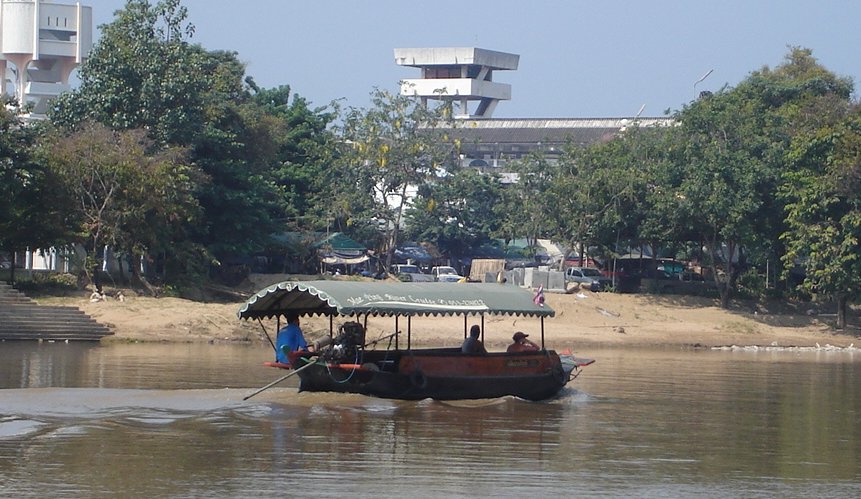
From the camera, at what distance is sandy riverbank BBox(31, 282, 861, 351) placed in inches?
1286

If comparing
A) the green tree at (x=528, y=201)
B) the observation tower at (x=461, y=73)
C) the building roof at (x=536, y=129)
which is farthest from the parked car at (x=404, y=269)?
the observation tower at (x=461, y=73)

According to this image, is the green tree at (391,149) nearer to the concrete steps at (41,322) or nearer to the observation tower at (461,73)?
the concrete steps at (41,322)

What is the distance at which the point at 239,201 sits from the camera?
40.4m

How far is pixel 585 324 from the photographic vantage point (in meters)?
37.4

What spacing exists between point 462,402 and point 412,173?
30.2 metres

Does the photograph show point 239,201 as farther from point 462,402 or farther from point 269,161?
point 462,402

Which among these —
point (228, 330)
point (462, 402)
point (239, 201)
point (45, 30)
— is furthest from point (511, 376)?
point (45, 30)

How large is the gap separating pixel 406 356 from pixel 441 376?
62cm

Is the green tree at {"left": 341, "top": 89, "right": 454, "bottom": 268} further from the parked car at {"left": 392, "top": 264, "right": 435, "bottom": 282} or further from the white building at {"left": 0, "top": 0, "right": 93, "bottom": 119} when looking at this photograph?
the white building at {"left": 0, "top": 0, "right": 93, "bottom": 119}

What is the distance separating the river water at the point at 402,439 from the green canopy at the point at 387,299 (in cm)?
144

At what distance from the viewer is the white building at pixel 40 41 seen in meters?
54.4

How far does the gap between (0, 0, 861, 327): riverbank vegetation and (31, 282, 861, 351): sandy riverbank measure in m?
1.47

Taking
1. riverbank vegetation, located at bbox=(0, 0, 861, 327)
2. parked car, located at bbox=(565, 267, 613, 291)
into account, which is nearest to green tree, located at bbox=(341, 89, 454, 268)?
riverbank vegetation, located at bbox=(0, 0, 861, 327)

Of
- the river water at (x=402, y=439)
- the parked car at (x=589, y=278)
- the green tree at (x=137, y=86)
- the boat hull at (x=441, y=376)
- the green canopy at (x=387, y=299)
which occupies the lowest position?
the river water at (x=402, y=439)
